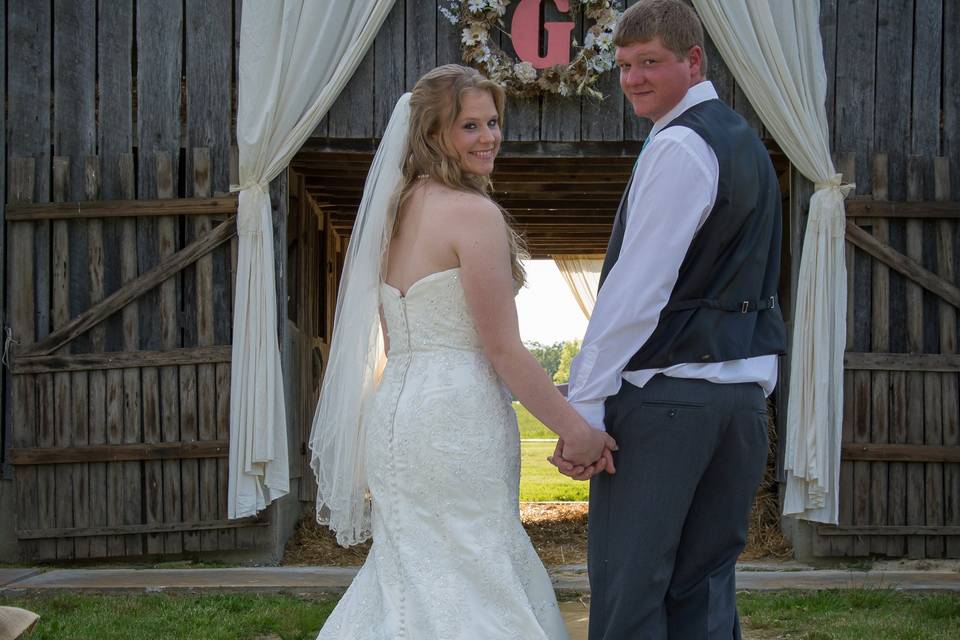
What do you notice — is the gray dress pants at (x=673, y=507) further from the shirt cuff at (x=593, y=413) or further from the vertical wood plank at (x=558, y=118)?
the vertical wood plank at (x=558, y=118)

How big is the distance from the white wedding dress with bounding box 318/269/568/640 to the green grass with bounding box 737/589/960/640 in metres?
2.22

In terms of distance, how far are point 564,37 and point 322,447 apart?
4274 millimetres

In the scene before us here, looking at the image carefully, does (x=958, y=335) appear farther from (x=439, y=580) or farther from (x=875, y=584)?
(x=439, y=580)

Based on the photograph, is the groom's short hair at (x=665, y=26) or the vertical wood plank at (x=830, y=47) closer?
the groom's short hair at (x=665, y=26)

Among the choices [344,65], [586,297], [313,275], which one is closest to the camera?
[344,65]

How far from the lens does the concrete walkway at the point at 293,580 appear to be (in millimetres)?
5898

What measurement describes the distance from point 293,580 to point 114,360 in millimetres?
1878

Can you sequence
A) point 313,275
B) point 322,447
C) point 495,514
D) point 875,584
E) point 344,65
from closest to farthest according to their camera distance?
point 495,514 → point 322,447 → point 875,584 → point 344,65 → point 313,275

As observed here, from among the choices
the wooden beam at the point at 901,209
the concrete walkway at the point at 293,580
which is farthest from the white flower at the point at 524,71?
the concrete walkway at the point at 293,580

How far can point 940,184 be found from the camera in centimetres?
702

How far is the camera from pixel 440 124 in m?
3.07

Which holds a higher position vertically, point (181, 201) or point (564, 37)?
point (564, 37)

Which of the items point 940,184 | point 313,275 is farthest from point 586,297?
point 940,184

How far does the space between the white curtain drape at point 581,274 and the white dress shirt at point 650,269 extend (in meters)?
12.0
